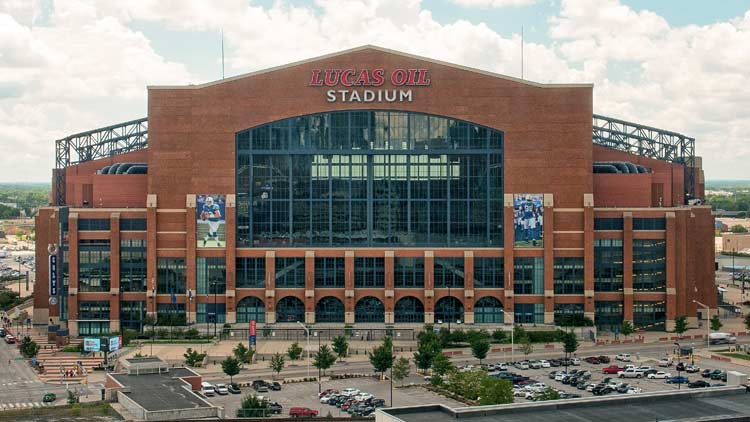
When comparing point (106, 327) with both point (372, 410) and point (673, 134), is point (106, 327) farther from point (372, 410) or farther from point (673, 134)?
point (673, 134)

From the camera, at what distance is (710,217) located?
177500 millimetres

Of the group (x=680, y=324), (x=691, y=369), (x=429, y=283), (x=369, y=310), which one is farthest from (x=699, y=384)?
(x=369, y=310)

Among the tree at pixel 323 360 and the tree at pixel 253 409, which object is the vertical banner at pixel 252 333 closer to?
the tree at pixel 323 360

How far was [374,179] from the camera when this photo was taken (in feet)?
545

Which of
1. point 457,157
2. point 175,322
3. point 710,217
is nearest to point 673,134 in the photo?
point 710,217

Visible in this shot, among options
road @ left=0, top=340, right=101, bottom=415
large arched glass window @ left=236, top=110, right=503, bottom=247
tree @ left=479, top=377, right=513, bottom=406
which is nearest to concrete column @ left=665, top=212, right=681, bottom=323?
large arched glass window @ left=236, top=110, right=503, bottom=247

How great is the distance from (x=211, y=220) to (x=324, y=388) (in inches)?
1736

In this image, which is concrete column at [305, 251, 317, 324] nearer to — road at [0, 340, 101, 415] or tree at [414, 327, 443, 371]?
tree at [414, 327, 443, 371]

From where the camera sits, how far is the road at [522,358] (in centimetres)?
13950

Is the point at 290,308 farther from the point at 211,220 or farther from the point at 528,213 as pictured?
the point at 528,213

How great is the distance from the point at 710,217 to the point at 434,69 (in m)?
49.7

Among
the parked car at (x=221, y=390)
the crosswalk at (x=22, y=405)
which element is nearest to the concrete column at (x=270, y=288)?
the parked car at (x=221, y=390)

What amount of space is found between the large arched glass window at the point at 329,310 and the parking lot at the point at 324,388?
3032 centimetres

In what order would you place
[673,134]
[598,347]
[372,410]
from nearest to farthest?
[372,410]
[598,347]
[673,134]
